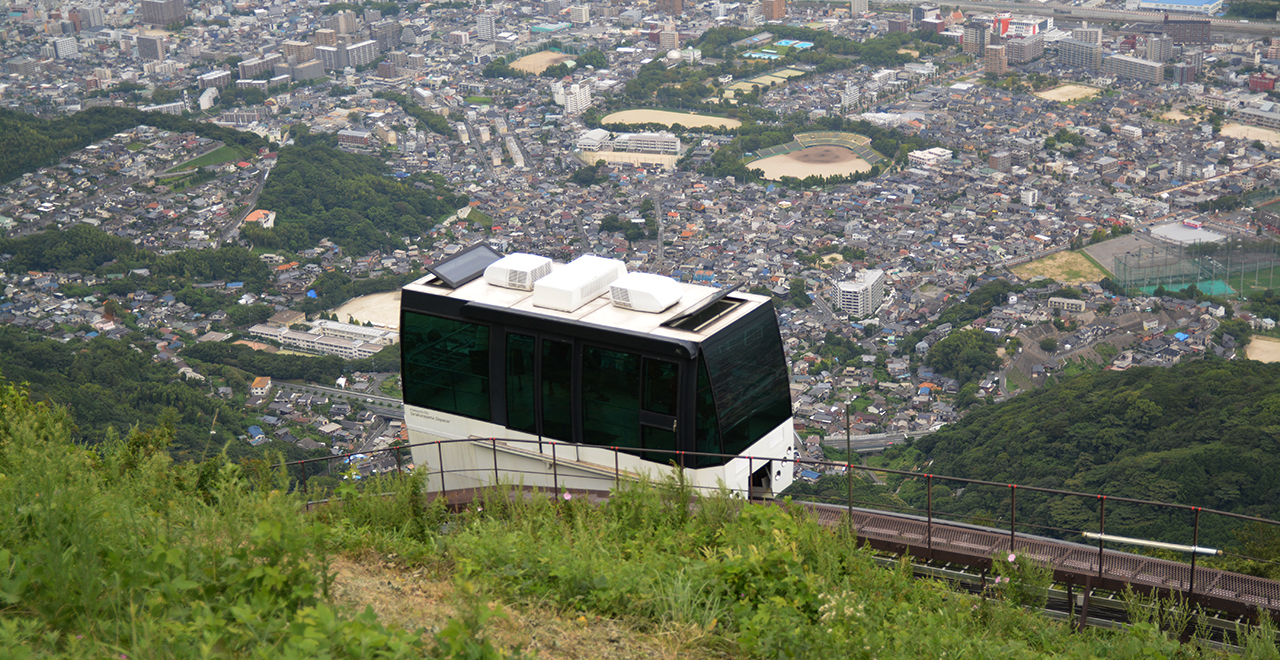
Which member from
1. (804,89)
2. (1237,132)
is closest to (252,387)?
(804,89)

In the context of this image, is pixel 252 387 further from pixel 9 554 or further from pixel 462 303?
pixel 9 554

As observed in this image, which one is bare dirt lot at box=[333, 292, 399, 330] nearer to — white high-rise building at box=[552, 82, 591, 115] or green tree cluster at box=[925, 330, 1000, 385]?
green tree cluster at box=[925, 330, 1000, 385]

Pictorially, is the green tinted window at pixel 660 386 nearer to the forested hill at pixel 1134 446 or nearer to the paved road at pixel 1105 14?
the forested hill at pixel 1134 446

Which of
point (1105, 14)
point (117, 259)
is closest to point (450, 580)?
point (117, 259)

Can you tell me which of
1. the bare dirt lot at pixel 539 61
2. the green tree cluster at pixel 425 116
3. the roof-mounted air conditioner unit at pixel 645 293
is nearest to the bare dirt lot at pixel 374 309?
the green tree cluster at pixel 425 116

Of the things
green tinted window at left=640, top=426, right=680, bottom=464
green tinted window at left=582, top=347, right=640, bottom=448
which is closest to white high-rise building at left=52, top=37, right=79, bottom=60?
green tinted window at left=582, top=347, right=640, bottom=448
